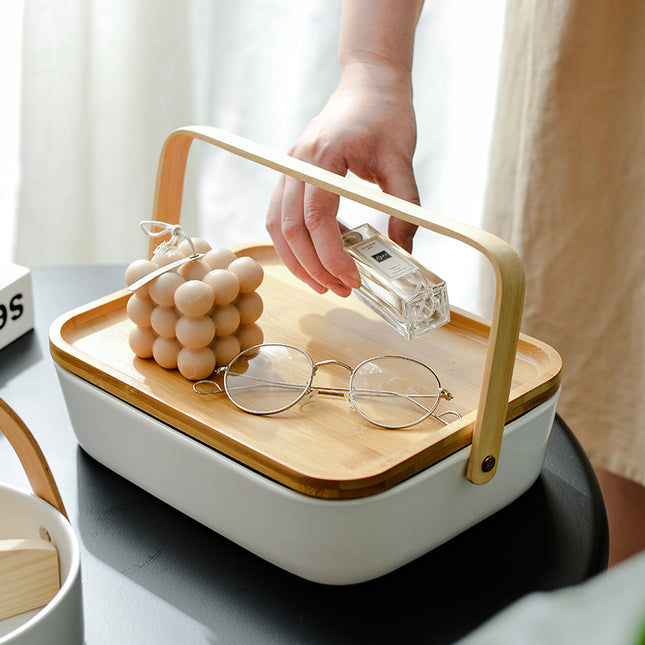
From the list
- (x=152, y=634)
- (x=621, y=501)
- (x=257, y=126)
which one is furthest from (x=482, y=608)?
(x=257, y=126)

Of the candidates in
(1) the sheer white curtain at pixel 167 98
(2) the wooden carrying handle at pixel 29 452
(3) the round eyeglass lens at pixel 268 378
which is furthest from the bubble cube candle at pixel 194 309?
(1) the sheer white curtain at pixel 167 98

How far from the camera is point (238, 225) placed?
67.4 inches

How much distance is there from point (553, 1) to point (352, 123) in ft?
1.24

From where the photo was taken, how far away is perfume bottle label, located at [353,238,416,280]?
540 millimetres

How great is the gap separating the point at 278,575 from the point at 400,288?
0.20m

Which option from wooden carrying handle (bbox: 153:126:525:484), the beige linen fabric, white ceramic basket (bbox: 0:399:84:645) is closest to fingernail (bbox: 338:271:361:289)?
wooden carrying handle (bbox: 153:126:525:484)

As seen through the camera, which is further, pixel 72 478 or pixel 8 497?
pixel 72 478

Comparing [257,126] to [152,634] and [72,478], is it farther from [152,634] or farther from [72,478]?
[152,634]

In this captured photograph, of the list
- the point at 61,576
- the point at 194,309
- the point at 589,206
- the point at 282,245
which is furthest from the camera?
the point at 589,206

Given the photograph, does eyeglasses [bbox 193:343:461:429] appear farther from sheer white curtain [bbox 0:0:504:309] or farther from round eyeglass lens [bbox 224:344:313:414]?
sheer white curtain [bbox 0:0:504:309]

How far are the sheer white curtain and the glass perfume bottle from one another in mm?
1023

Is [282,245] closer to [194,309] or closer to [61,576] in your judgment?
[194,309]

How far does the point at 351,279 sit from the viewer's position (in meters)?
0.56

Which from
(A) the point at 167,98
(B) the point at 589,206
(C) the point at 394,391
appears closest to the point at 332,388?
(C) the point at 394,391
